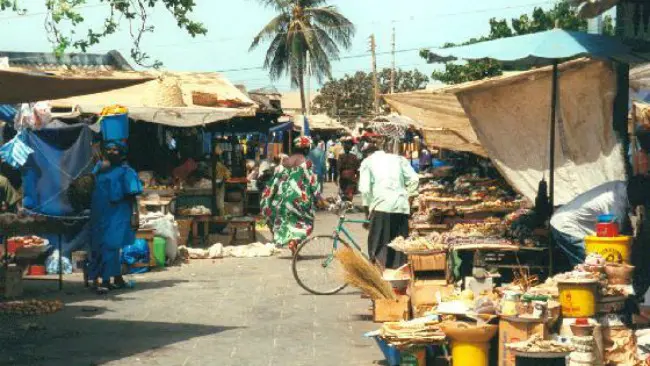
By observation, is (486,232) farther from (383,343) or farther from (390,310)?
(383,343)

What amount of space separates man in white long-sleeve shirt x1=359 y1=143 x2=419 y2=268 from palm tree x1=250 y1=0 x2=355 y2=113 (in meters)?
38.9

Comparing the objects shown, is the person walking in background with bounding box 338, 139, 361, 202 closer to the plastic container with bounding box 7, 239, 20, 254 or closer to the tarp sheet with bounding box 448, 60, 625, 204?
the plastic container with bounding box 7, 239, 20, 254

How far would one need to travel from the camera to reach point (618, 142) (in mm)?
9547

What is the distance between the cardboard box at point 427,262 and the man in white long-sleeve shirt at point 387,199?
7.13ft

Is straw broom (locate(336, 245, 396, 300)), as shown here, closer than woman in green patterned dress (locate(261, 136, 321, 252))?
Yes

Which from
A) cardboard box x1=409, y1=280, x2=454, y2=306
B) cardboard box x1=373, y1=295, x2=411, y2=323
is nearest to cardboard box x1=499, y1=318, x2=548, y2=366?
cardboard box x1=409, y1=280, x2=454, y2=306

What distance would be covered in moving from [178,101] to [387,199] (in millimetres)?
9225

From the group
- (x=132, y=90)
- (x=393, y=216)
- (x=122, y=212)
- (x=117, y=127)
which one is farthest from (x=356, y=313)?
(x=132, y=90)

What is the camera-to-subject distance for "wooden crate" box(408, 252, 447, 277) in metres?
9.53

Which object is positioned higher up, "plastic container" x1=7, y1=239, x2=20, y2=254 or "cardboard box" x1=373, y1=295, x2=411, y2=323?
"plastic container" x1=7, y1=239, x2=20, y2=254

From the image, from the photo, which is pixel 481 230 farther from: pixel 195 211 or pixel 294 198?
pixel 195 211

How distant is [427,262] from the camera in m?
9.55

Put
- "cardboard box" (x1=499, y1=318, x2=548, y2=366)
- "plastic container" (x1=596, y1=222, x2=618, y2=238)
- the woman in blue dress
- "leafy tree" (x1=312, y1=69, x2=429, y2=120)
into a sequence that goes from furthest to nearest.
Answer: "leafy tree" (x1=312, y1=69, x2=429, y2=120) → the woman in blue dress → "plastic container" (x1=596, y1=222, x2=618, y2=238) → "cardboard box" (x1=499, y1=318, x2=548, y2=366)

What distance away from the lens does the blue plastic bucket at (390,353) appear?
312 inches
